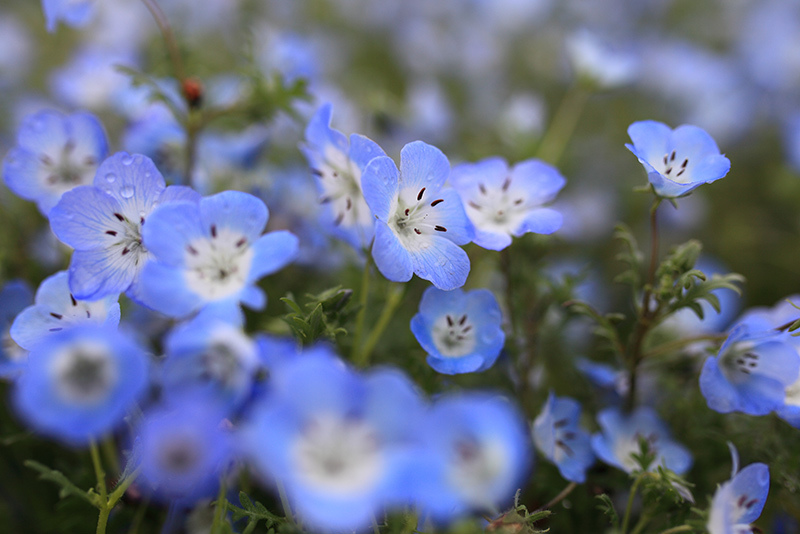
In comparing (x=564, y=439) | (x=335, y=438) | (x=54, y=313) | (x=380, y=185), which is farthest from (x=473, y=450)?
(x=54, y=313)

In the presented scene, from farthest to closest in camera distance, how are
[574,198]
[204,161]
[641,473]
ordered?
[574,198] → [204,161] → [641,473]

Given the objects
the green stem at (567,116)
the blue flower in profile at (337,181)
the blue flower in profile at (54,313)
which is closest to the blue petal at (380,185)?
the blue flower in profile at (337,181)

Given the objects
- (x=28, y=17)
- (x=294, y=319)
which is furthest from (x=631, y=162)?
(x=28, y=17)

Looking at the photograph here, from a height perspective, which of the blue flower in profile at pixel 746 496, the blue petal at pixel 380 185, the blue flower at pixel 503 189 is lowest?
the blue flower in profile at pixel 746 496

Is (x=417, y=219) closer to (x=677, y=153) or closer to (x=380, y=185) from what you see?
(x=380, y=185)

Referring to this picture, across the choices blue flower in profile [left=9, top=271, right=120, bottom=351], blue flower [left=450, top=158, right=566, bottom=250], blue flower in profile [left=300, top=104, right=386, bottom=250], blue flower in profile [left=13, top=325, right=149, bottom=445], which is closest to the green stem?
blue flower [left=450, top=158, right=566, bottom=250]

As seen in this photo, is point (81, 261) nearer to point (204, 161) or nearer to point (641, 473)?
point (204, 161)

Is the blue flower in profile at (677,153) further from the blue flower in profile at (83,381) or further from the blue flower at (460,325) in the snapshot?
the blue flower in profile at (83,381)
